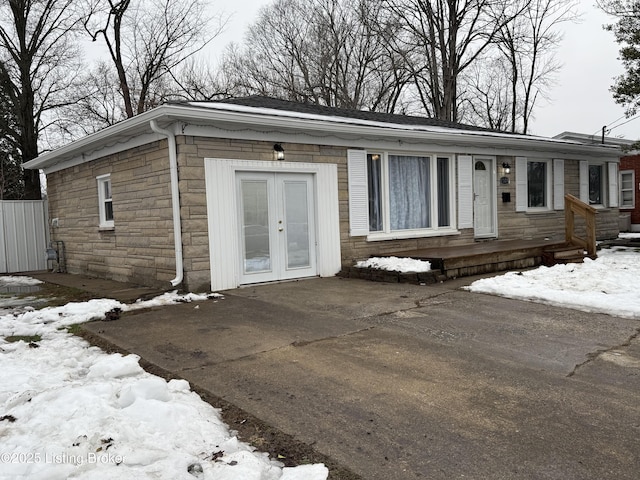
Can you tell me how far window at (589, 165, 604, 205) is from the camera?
13.6m

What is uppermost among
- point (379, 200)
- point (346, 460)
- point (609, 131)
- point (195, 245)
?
point (609, 131)

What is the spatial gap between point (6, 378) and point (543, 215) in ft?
38.8

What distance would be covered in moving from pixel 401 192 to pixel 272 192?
3.05m

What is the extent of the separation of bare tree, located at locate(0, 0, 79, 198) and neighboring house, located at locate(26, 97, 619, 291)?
504 cm

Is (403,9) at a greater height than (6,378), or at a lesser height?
greater

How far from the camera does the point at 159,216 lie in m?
7.60

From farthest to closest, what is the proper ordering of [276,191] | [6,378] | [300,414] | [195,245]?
[276,191] → [195,245] → [6,378] → [300,414]

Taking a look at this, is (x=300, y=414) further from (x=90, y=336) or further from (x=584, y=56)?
(x=584, y=56)

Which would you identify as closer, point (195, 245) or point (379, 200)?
point (195, 245)

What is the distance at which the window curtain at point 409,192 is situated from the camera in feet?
31.7

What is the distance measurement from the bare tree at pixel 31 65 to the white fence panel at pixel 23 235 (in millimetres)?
4114

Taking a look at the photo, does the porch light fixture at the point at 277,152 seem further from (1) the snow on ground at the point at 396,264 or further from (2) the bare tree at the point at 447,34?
(2) the bare tree at the point at 447,34

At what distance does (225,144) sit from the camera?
739 centimetres

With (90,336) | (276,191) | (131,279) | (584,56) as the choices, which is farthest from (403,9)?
(90,336)
